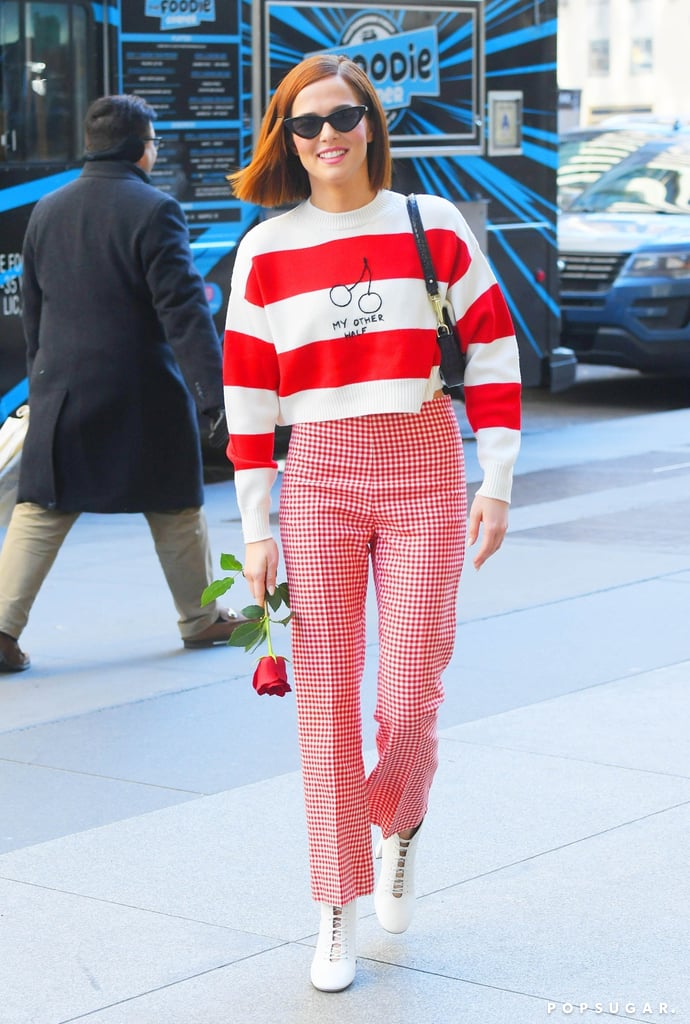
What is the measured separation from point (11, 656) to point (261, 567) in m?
2.75

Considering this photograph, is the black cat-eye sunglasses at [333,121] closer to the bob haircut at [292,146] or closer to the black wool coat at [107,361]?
the bob haircut at [292,146]

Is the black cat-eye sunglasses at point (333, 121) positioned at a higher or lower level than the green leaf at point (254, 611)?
higher

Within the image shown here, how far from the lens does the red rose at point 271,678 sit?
3.57 m

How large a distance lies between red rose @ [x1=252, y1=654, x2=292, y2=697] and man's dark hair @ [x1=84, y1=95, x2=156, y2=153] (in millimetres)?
3199

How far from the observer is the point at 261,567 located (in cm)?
365

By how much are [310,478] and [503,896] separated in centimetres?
107

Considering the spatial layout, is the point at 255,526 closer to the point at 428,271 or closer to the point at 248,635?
the point at 248,635

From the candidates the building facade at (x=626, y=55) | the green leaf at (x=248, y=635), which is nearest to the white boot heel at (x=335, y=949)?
the green leaf at (x=248, y=635)

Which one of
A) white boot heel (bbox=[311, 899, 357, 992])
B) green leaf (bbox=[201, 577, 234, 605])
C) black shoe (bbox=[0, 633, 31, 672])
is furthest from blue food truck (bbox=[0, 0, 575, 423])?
white boot heel (bbox=[311, 899, 357, 992])

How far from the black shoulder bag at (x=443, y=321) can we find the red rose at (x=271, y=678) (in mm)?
639

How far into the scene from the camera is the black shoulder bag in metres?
3.56

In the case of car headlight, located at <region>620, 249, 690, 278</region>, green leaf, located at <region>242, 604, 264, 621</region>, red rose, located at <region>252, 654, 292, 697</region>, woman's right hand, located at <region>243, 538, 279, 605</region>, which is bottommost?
car headlight, located at <region>620, 249, 690, 278</region>

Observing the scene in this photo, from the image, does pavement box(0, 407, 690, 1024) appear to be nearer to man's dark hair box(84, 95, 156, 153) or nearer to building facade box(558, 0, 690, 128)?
man's dark hair box(84, 95, 156, 153)

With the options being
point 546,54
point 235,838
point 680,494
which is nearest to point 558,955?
point 235,838
